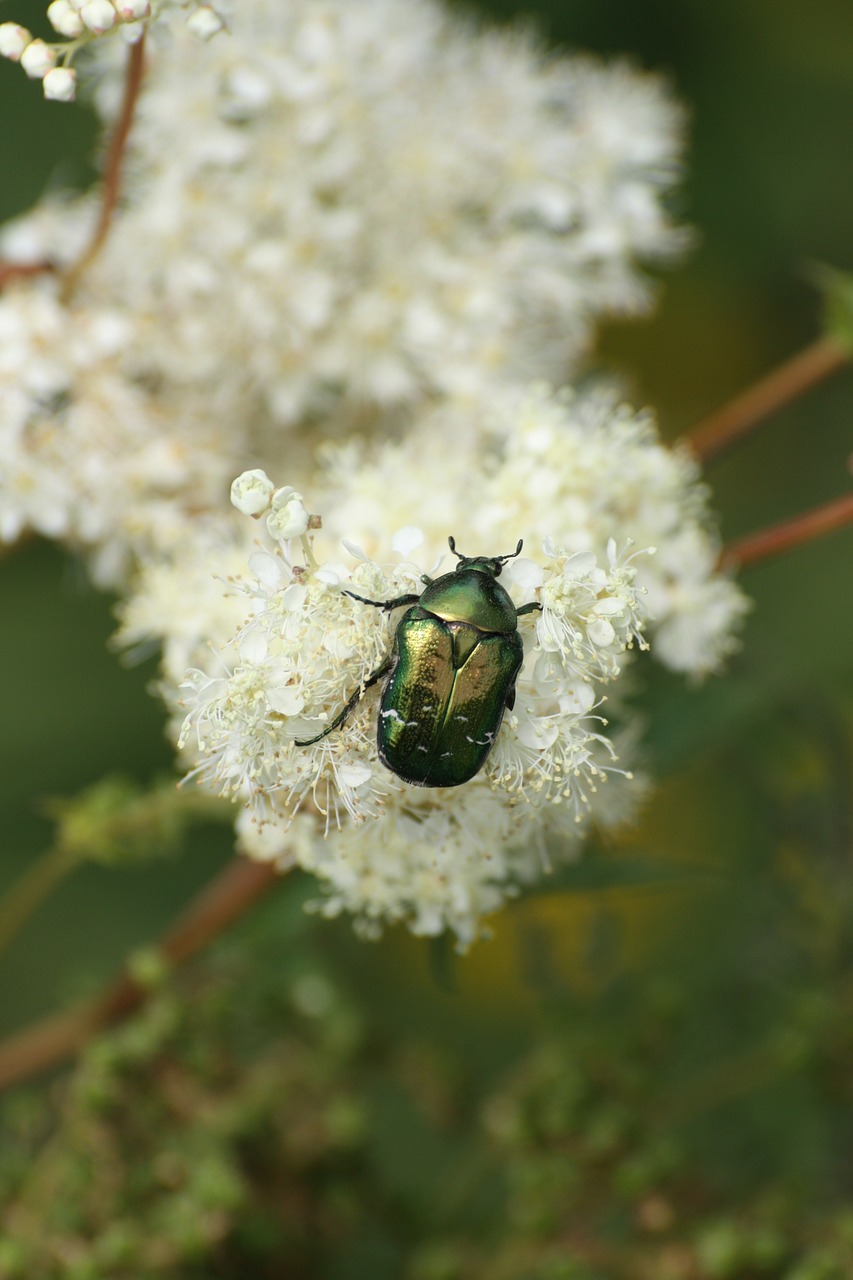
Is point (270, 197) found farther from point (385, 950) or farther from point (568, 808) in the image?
point (385, 950)

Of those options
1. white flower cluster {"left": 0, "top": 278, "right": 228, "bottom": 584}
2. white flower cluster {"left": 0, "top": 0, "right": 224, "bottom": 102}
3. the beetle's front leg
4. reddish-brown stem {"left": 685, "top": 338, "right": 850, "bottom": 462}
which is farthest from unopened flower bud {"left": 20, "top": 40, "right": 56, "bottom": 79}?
reddish-brown stem {"left": 685, "top": 338, "right": 850, "bottom": 462}

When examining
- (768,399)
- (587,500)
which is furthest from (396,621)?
(768,399)

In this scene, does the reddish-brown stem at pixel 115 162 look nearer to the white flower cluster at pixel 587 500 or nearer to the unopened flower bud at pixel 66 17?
the unopened flower bud at pixel 66 17

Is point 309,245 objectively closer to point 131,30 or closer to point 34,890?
point 131,30

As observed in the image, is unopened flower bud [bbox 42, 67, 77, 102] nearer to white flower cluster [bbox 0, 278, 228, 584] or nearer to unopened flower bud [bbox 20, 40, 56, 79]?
unopened flower bud [bbox 20, 40, 56, 79]

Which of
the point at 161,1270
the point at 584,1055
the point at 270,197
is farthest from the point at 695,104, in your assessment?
the point at 161,1270
